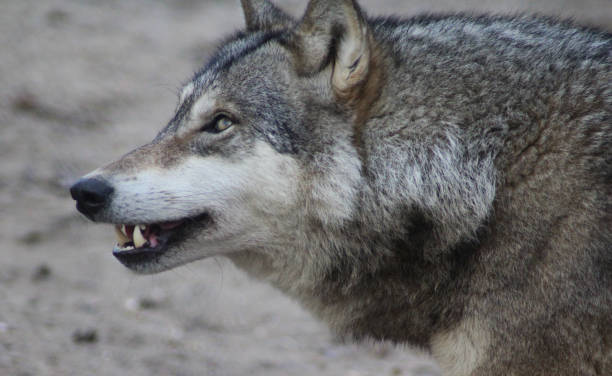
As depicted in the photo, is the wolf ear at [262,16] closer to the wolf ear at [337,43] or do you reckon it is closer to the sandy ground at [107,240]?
the wolf ear at [337,43]

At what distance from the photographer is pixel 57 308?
6102mm

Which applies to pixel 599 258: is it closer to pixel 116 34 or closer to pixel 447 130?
pixel 447 130

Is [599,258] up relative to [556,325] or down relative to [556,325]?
up

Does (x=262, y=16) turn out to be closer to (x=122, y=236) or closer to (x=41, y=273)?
(x=122, y=236)

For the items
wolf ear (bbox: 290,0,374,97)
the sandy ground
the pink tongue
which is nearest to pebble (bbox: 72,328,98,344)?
the sandy ground

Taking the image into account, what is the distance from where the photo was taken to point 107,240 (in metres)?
7.25

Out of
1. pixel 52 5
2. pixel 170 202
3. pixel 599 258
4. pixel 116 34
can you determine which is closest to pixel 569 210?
pixel 599 258

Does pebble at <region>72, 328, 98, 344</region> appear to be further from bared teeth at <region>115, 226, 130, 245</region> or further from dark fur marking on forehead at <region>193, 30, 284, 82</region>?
dark fur marking on forehead at <region>193, 30, 284, 82</region>

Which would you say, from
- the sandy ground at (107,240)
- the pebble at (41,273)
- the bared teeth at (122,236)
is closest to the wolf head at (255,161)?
the bared teeth at (122,236)

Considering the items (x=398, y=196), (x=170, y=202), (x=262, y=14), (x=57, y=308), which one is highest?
(x=262, y=14)

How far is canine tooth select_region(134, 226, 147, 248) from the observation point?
3945mm

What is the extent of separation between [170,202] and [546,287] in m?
1.69

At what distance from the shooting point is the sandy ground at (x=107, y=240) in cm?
573

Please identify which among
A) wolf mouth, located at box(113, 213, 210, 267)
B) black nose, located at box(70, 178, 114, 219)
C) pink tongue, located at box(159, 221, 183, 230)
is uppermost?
black nose, located at box(70, 178, 114, 219)
